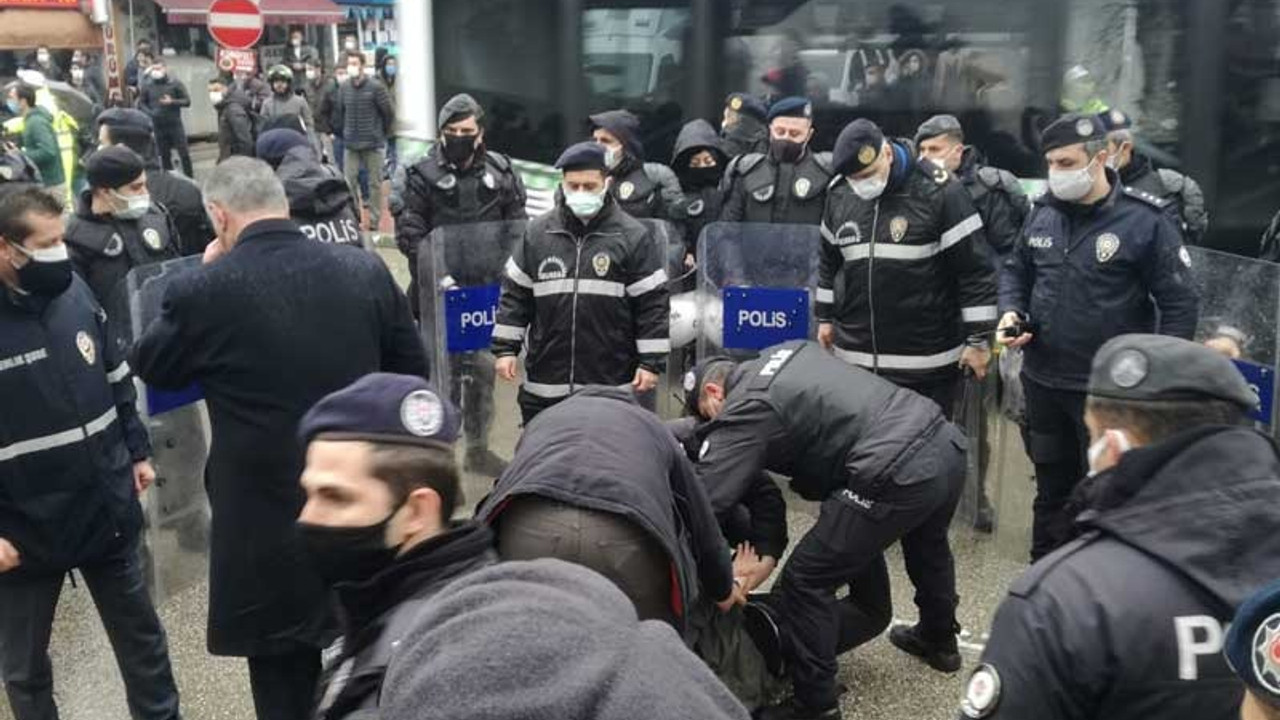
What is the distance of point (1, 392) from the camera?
3.55 meters

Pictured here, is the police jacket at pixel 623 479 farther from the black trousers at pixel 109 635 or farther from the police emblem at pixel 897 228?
the police emblem at pixel 897 228

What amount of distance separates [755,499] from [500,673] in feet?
10.4

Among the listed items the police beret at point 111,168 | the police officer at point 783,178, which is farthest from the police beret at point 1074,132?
the police beret at point 111,168

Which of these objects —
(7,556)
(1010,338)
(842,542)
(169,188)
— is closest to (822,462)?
(842,542)

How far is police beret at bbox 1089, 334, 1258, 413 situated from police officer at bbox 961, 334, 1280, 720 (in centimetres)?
9

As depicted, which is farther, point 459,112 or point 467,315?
point 459,112

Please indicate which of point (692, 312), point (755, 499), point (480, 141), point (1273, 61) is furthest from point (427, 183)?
point (1273, 61)

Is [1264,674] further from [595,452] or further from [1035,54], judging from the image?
[1035,54]

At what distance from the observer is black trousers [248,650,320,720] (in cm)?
352

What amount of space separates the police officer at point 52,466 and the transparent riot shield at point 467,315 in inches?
90.5

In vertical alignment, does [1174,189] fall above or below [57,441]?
above

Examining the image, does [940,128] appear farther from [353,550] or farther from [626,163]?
[353,550]

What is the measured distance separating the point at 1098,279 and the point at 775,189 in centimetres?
231

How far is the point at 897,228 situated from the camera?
528 cm
